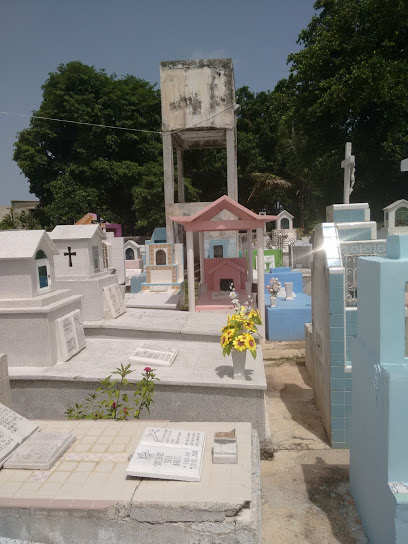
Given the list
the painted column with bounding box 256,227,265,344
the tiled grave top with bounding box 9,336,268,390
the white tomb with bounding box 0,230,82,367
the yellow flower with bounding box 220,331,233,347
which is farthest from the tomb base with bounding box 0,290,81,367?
the painted column with bounding box 256,227,265,344

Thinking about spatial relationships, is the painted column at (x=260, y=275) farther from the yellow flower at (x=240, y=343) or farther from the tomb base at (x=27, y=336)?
the tomb base at (x=27, y=336)

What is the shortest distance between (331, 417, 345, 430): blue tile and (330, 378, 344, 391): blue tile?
386mm

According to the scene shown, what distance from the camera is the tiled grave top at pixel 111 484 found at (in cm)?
333

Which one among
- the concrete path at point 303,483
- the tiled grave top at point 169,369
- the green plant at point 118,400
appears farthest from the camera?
the tiled grave top at point 169,369

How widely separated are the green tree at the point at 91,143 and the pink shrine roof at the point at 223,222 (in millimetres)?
20596

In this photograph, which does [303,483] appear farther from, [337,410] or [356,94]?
[356,94]

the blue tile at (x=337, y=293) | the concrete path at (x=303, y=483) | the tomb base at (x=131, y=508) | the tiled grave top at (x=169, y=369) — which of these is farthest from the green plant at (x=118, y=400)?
the blue tile at (x=337, y=293)

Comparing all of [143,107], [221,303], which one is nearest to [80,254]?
[221,303]

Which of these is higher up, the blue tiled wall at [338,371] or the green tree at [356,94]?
the green tree at [356,94]

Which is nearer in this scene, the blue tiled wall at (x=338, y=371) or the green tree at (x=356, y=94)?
the blue tiled wall at (x=338, y=371)

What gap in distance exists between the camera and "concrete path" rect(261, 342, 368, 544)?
407cm

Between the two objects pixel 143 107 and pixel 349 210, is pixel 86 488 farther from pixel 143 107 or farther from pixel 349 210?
pixel 143 107

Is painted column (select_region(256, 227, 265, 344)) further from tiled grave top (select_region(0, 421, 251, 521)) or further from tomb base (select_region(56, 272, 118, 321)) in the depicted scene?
tiled grave top (select_region(0, 421, 251, 521))

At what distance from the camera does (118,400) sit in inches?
219
